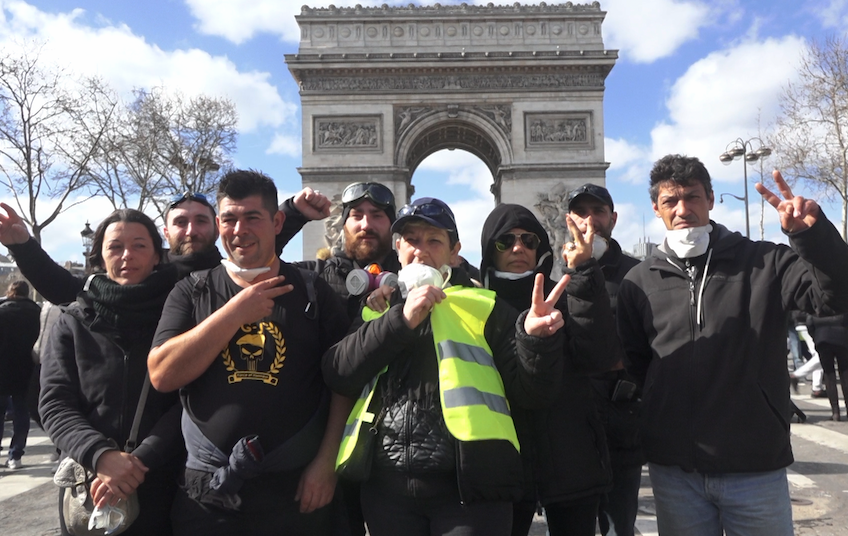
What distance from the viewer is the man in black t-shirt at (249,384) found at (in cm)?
228

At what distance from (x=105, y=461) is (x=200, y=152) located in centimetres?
2691

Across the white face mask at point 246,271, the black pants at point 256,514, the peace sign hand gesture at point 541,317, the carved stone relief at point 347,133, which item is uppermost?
the carved stone relief at point 347,133

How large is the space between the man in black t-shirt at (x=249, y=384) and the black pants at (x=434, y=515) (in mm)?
243

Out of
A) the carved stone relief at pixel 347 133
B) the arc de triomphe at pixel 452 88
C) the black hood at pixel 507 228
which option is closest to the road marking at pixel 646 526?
the black hood at pixel 507 228

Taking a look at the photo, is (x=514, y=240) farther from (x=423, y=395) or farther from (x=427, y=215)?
(x=423, y=395)

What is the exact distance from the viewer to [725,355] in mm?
2539

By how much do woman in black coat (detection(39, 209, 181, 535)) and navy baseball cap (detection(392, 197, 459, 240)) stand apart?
1083 millimetres

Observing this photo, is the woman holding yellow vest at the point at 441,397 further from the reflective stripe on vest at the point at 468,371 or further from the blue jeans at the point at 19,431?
the blue jeans at the point at 19,431

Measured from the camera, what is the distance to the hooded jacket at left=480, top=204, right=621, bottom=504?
7.93ft

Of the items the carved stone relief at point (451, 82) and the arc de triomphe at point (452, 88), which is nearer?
the arc de triomphe at point (452, 88)

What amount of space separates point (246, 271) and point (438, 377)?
0.82 meters

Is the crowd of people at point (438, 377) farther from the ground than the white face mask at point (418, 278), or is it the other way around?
the white face mask at point (418, 278)

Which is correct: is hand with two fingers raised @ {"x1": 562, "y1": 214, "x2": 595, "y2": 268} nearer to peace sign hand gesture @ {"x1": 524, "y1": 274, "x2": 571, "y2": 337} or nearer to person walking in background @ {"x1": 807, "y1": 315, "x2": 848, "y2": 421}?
peace sign hand gesture @ {"x1": 524, "y1": 274, "x2": 571, "y2": 337}

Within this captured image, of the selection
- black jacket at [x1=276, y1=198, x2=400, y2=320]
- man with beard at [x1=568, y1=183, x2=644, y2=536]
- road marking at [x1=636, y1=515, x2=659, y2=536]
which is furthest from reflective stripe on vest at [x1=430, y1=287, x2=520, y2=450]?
road marking at [x1=636, y1=515, x2=659, y2=536]
